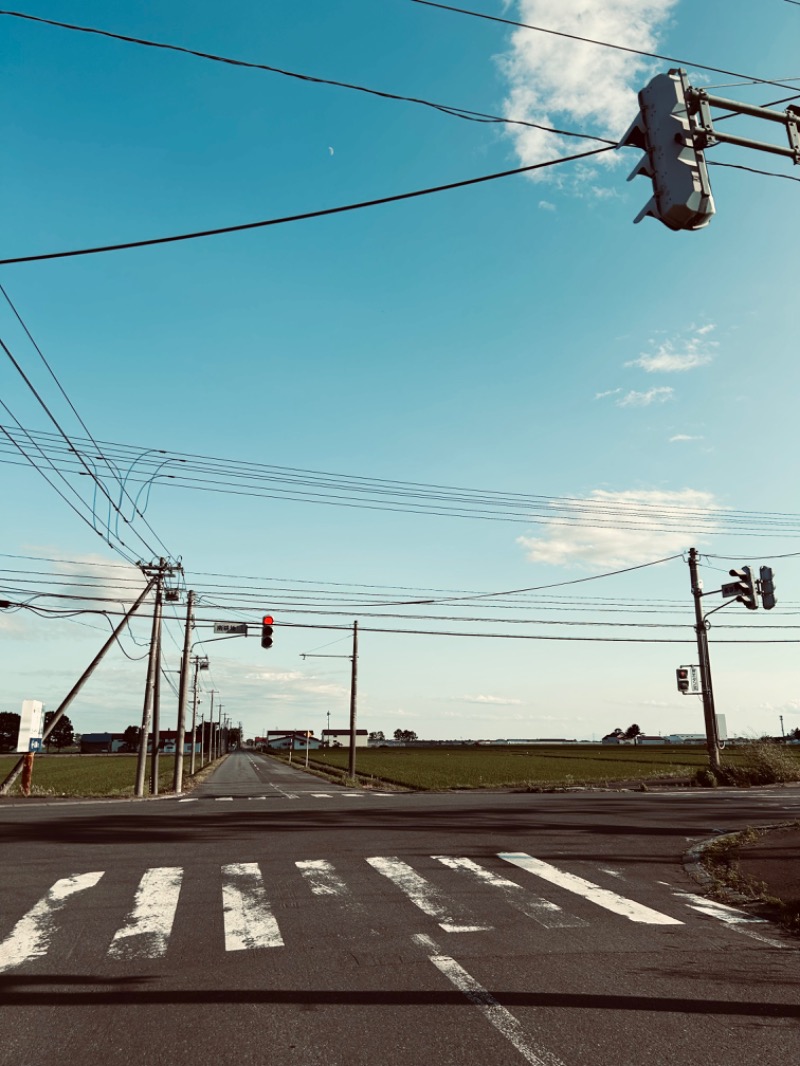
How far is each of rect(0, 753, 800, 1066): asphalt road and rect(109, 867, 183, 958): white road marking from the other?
35 mm

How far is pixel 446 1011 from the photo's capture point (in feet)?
18.0

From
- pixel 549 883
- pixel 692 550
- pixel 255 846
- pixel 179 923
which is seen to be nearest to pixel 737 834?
pixel 549 883

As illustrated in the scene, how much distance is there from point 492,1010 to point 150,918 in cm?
452

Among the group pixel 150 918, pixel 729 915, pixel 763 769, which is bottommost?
pixel 729 915

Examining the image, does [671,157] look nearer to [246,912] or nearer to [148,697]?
[246,912]

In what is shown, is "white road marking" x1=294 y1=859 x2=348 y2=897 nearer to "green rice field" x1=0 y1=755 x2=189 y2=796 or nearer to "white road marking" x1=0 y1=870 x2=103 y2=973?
"white road marking" x1=0 y1=870 x2=103 y2=973

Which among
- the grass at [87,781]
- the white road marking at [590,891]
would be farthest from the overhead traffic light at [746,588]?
the grass at [87,781]

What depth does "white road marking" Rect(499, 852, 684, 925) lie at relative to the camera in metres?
8.59

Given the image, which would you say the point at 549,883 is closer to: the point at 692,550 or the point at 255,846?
the point at 255,846

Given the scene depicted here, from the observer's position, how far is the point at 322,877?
10609 mm

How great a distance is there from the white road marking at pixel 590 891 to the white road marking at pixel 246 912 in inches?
153

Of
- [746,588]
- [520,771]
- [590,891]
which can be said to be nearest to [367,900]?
[590,891]

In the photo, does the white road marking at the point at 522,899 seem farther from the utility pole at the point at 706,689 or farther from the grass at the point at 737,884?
the utility pole at the point at 706,689

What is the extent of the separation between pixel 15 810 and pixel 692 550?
3042cm
